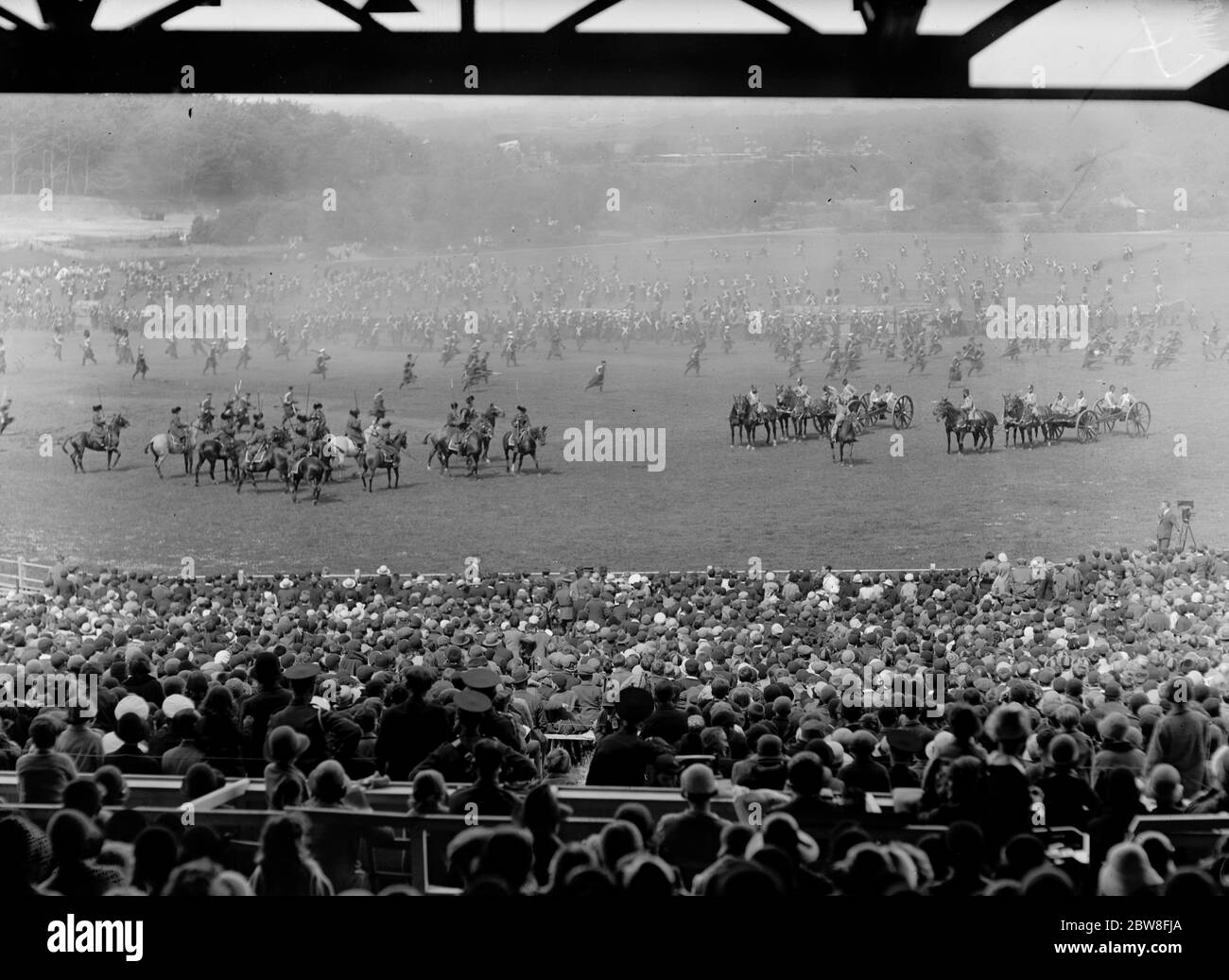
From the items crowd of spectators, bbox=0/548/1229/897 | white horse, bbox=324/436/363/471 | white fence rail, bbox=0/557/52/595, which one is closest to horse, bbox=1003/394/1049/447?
white horse, bbox=324/436/363/471

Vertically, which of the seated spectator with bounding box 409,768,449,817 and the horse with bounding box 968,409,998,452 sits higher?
the horse with bounding box 968,409,998,452

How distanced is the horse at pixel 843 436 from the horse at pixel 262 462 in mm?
11979

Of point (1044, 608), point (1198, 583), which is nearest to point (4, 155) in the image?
point (1044, 608)

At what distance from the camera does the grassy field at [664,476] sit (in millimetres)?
31172

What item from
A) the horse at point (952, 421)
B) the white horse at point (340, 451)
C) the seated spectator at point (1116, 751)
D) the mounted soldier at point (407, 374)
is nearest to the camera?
the seated spectator at point (1116, 751)

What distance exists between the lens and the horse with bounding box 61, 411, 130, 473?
3114 centimetres

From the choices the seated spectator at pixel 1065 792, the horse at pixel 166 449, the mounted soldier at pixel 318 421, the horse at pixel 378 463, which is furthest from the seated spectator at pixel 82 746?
the horse at pixel 166 449

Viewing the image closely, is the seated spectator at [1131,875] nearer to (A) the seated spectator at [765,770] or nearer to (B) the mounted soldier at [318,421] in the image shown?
(A) the seated spectator at [765,770]

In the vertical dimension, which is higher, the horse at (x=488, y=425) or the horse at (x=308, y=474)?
the horse at (x=488, y=425)

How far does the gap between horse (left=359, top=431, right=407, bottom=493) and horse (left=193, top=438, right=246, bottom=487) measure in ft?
8.92

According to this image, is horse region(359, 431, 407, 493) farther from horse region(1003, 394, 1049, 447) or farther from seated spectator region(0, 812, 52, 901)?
seated spectator region(0, 812, 52, 901)

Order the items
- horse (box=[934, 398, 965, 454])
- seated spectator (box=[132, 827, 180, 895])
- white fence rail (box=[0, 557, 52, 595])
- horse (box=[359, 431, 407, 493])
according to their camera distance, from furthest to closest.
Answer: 1. horse (box=[934, 398, 965, 454])
2. horse (box=[359, 431, 407, 493])
3. white fence rail (box=[0, 557, 52, 595])
4. seated spectator (box=[132, 827, 180, 895])

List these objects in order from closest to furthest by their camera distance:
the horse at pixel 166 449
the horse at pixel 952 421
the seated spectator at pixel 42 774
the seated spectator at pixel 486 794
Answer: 1. the seated spectator at pixel 486 794
2. the seated spectator at pixel 42 774
3. the horse at pixel 166 449
4. the horse at pixel 952 421
